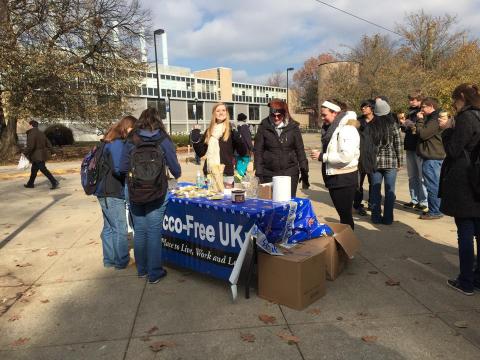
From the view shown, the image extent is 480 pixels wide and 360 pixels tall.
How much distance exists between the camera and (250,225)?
11.6 ft

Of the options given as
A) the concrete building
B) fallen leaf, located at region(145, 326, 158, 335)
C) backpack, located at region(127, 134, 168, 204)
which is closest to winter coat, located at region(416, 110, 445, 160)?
backpack, located at region(127, 134, 168, 204)

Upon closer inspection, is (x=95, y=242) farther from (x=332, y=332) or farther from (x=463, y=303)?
(x=463, y=303)

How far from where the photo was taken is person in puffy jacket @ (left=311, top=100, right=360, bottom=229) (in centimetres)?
429

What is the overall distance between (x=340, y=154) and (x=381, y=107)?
2003 millimetres

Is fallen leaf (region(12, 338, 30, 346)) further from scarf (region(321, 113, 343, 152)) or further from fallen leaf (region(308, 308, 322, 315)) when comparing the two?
scarf (region(321, 113, 343, 152))

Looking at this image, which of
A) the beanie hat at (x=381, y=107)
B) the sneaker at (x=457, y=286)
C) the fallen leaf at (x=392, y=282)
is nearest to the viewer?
the sneaker at (x=457, y=286)

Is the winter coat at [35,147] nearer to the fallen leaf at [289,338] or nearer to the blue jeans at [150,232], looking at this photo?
the blue jeans at [150,232]

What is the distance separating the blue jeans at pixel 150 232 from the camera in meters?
3.97

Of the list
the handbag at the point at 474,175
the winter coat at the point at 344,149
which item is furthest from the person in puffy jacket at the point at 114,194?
the handbag at the point at 474,175

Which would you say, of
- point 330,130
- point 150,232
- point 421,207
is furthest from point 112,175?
point 421,207

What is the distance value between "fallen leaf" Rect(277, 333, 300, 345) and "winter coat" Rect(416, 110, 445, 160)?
4.33 metres

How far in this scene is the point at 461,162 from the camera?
3.50 metres

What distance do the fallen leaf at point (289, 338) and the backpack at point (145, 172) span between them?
67.0 inches

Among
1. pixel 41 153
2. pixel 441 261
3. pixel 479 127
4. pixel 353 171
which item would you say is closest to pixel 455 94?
pixel 479 127
